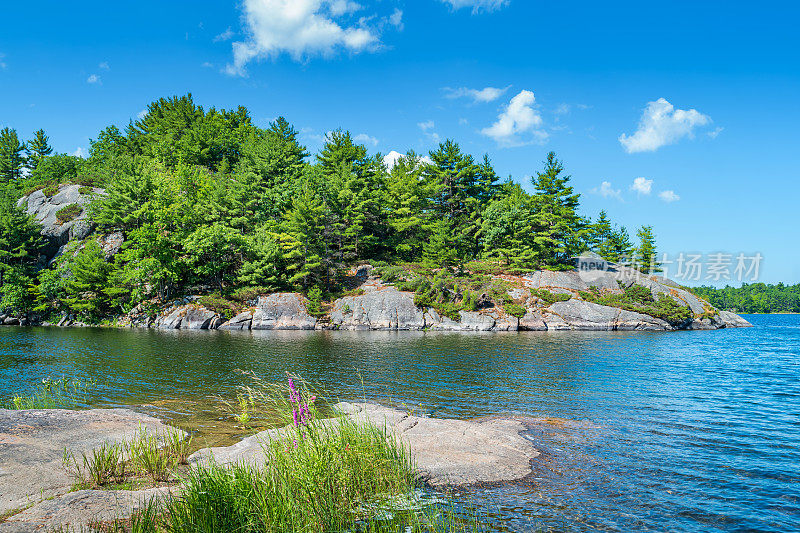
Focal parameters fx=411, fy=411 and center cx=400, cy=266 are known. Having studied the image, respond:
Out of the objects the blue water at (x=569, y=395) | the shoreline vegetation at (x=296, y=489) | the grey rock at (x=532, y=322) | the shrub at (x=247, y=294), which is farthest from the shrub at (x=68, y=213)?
the shoreline vegetation at (x=296, y=489)

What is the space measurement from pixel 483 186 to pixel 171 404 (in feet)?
173

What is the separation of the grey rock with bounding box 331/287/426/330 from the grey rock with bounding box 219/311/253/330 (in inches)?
327

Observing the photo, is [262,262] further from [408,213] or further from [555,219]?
[555,219]

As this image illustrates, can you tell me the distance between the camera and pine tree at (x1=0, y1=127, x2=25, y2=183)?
234 feet

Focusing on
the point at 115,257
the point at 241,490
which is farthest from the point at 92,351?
the point at 241,490

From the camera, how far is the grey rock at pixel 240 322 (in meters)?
40.9

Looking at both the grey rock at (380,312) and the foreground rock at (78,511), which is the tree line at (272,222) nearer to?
the grey rock at (380,312)

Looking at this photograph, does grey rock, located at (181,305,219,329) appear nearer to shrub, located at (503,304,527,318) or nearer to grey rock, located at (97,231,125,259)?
grey rock, located at (97,231,125,259)

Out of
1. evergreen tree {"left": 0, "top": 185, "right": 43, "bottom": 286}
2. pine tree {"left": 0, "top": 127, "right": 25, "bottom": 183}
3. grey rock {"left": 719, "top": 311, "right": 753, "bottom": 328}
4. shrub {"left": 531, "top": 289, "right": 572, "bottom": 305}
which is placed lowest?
grey rock {"left": 719, "top": 311, "right": 753, "bottom": 328}

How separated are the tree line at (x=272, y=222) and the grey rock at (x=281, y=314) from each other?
1.92 metres

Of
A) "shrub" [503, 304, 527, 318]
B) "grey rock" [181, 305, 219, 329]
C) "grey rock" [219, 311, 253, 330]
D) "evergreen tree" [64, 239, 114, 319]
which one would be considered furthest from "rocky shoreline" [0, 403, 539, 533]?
"evergreen tree" [64, 239, 114, 319]

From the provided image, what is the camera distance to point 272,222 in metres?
46.5

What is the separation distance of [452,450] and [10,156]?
318 feet

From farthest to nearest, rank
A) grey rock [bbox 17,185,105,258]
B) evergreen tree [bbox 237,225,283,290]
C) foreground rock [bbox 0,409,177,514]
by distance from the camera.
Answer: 1. grey rock [bbox 17,185,105,258]
2. evergreen tree [bbox 237,225,283,290]
3. foreground rock [bbox 0,409,177,514]
